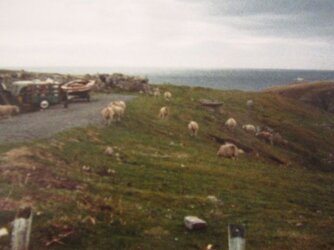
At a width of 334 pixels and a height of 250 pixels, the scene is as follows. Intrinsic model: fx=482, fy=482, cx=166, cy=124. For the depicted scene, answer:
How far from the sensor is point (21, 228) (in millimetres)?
12711

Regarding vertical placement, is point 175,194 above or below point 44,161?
below

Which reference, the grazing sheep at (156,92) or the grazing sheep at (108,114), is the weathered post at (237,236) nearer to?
the grazing sheep at (108,114)

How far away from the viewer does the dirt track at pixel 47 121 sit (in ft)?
88.1

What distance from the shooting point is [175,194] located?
22125 millimetres

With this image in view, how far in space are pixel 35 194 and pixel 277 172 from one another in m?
19.3

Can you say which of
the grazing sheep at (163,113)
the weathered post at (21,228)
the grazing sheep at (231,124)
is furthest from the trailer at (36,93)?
the weathered post at (21,228)

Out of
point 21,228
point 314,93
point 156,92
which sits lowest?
point 314,93

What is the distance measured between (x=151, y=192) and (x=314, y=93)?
8509cm

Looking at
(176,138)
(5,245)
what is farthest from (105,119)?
(5,245)

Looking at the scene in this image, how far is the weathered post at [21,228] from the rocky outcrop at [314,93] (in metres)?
89.6

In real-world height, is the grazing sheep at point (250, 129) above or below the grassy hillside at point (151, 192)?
below

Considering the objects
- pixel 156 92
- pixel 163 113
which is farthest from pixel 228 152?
pixel 156 92

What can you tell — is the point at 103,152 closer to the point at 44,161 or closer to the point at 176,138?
the point at 44,161

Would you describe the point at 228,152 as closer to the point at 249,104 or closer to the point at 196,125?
the point at 196,125
